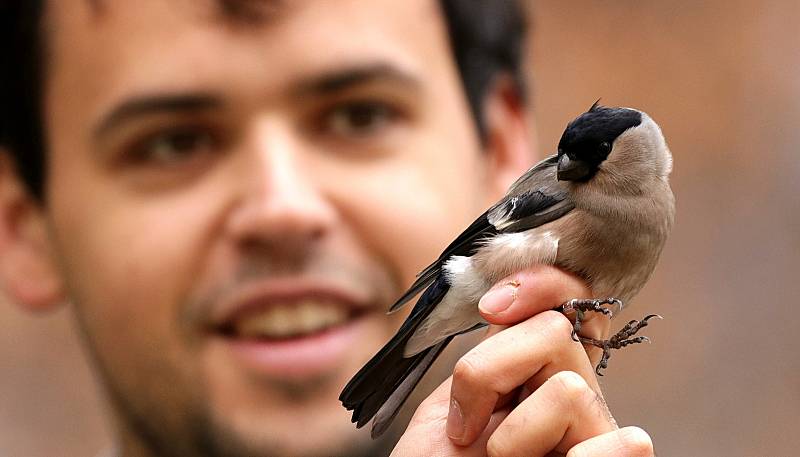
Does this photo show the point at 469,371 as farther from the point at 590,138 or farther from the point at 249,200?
the point at 249,200

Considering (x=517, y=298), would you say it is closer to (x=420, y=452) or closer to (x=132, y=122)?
(x=420, y=452)

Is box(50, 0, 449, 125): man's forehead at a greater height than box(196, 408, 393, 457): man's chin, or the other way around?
box(50, 0, 449, 125): man's forehead

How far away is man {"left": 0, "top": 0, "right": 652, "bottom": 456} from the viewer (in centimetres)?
198

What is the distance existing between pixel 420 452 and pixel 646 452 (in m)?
0.29

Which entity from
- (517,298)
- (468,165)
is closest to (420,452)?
(517,298)

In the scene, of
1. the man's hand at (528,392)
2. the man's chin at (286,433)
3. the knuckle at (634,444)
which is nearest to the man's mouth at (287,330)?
the man's chin at (286,433)

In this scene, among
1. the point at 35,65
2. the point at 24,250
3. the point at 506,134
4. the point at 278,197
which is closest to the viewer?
the point at 278,197

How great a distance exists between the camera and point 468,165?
2186 mm

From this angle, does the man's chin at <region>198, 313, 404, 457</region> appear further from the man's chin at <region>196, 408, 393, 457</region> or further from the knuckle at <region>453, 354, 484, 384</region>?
the knuckle at <region>453, 354, 484, 384</region>

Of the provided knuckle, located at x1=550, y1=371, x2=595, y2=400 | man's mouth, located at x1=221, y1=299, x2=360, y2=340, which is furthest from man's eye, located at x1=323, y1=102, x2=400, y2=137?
knuckle, located at x1=550, y1=371, x2=595, y2=400

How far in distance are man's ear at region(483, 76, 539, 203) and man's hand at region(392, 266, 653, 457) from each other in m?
1.07

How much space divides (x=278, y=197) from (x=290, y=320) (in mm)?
244

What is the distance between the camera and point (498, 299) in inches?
53.2

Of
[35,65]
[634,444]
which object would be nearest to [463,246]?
[634,444]
